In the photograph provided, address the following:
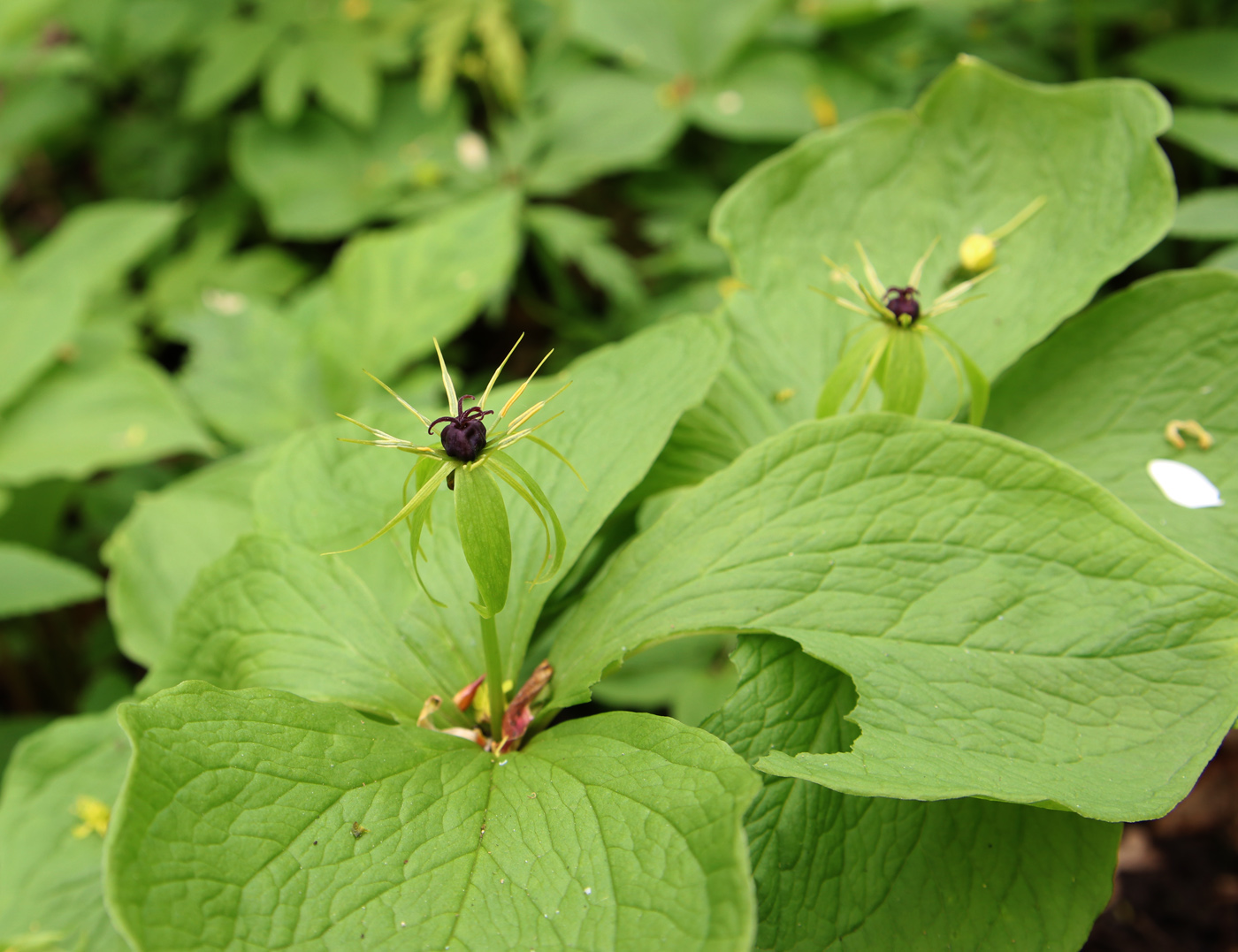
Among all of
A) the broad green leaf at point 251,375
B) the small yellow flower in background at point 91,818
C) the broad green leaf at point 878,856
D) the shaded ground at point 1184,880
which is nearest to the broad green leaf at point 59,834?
the small yellow flower in background at point 91,818

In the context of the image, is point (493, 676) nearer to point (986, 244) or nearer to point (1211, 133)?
point (986, 244)

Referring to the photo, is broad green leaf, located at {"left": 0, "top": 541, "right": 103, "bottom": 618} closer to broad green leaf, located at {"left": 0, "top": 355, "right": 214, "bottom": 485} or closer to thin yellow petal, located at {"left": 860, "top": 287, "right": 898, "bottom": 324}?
broad green leaf, located at {"left": 0, "top": 355, "right": 214, "bottom": 485}

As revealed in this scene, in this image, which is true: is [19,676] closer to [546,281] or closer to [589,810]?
[546,281]

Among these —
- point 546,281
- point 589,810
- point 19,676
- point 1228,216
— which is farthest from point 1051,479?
point 19,676

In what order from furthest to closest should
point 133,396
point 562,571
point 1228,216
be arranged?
point 133,396 < point 1228,216 < point 562,571

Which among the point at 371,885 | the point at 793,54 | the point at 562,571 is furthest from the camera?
the point at 793,54

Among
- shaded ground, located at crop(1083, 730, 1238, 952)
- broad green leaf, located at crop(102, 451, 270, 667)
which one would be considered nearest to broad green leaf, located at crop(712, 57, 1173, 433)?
broad green leaf, located at crop(102, 451, 270, 667)

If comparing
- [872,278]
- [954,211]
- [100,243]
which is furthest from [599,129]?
[872,278]
